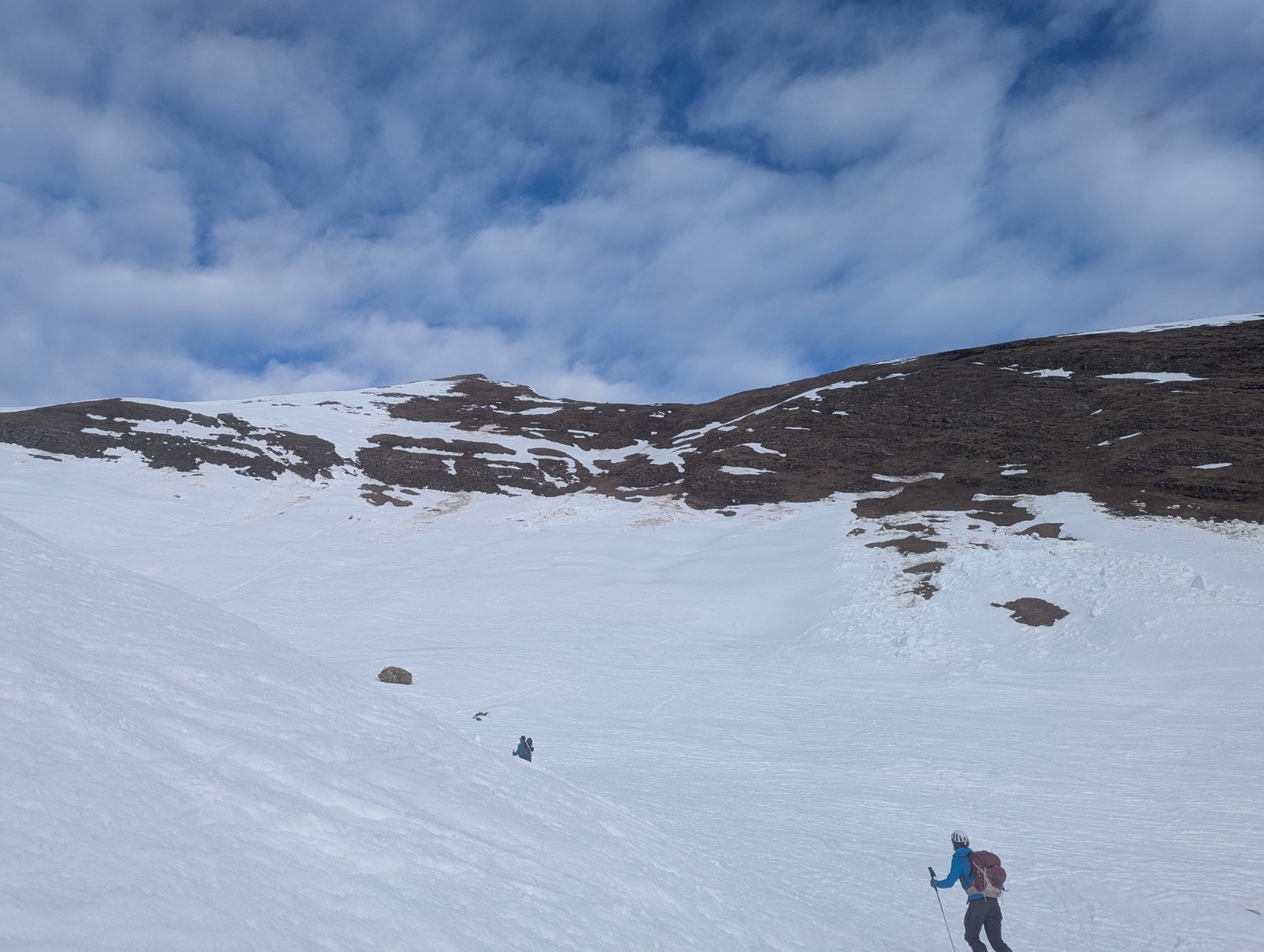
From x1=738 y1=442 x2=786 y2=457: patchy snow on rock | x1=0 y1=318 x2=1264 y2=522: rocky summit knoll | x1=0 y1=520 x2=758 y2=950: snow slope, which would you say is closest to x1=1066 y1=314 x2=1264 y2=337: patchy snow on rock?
x1=0 y1=318 x2=1264 y2=522: rocky summit knoll

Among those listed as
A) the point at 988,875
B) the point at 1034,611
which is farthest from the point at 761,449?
the point at 988,875

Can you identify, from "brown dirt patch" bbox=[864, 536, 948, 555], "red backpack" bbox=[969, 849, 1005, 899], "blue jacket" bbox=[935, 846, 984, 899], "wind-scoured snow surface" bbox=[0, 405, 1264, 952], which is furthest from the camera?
"brown dirt patch" bbox=[864, 536, 948, 555]

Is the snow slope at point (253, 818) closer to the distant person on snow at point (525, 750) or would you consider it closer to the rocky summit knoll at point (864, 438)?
the distant person on snow at point (525, 750)

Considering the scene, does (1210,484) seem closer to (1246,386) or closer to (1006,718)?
(1246,386)

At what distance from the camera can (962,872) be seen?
7.72 meters

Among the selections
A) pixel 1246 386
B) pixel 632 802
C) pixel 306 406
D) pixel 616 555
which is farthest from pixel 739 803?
pixel 306 406

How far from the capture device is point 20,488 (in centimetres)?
3622

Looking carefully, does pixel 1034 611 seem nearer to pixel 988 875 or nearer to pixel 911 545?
pixel 911 545

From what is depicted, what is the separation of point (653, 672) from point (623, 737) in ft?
20.7

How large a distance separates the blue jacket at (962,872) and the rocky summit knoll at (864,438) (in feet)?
105

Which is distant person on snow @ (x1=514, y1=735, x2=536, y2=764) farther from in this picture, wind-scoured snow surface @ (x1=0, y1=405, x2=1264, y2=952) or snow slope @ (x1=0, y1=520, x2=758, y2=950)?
snow slope @ (x1=0, y1=520, x2=758, y2=950)

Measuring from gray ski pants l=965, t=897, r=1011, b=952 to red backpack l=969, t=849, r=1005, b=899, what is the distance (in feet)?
0.42

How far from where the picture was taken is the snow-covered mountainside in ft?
17.1

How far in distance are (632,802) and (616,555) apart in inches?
1036
